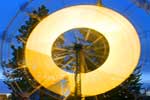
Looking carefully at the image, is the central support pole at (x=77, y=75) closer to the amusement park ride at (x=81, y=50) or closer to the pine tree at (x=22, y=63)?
the amusement park ride at (x=81, y=50)

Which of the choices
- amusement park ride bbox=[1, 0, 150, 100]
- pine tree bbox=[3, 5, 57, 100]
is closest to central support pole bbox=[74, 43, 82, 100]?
amusement park ride bbox=[1, 0, 150, 100]

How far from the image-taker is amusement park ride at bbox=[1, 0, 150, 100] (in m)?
6.35

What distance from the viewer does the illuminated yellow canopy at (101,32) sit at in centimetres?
634

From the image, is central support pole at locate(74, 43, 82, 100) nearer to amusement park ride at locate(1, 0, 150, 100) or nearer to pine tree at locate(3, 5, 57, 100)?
amusement park ride at locate(1, 0, 150, 100)

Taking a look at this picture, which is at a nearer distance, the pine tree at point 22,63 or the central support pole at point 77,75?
the central support pole at point 77,75

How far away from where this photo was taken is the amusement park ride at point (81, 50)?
6352 mm

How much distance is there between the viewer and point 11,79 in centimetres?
716

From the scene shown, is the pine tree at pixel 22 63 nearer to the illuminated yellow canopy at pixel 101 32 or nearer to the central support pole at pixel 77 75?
the illuminated yellow canopy at pixel 101 32

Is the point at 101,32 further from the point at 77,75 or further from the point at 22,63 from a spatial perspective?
the point at 22,63

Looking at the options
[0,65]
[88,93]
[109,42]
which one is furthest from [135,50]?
[0,65]

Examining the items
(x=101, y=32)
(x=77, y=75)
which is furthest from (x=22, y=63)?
(x=101, y=32)

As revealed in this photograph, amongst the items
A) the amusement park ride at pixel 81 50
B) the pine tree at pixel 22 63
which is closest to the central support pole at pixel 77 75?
the amusement park ride at pixel 81 50

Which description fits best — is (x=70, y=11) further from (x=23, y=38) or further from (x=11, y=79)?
Answer: (x=11, y=79)

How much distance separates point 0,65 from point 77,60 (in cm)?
94
